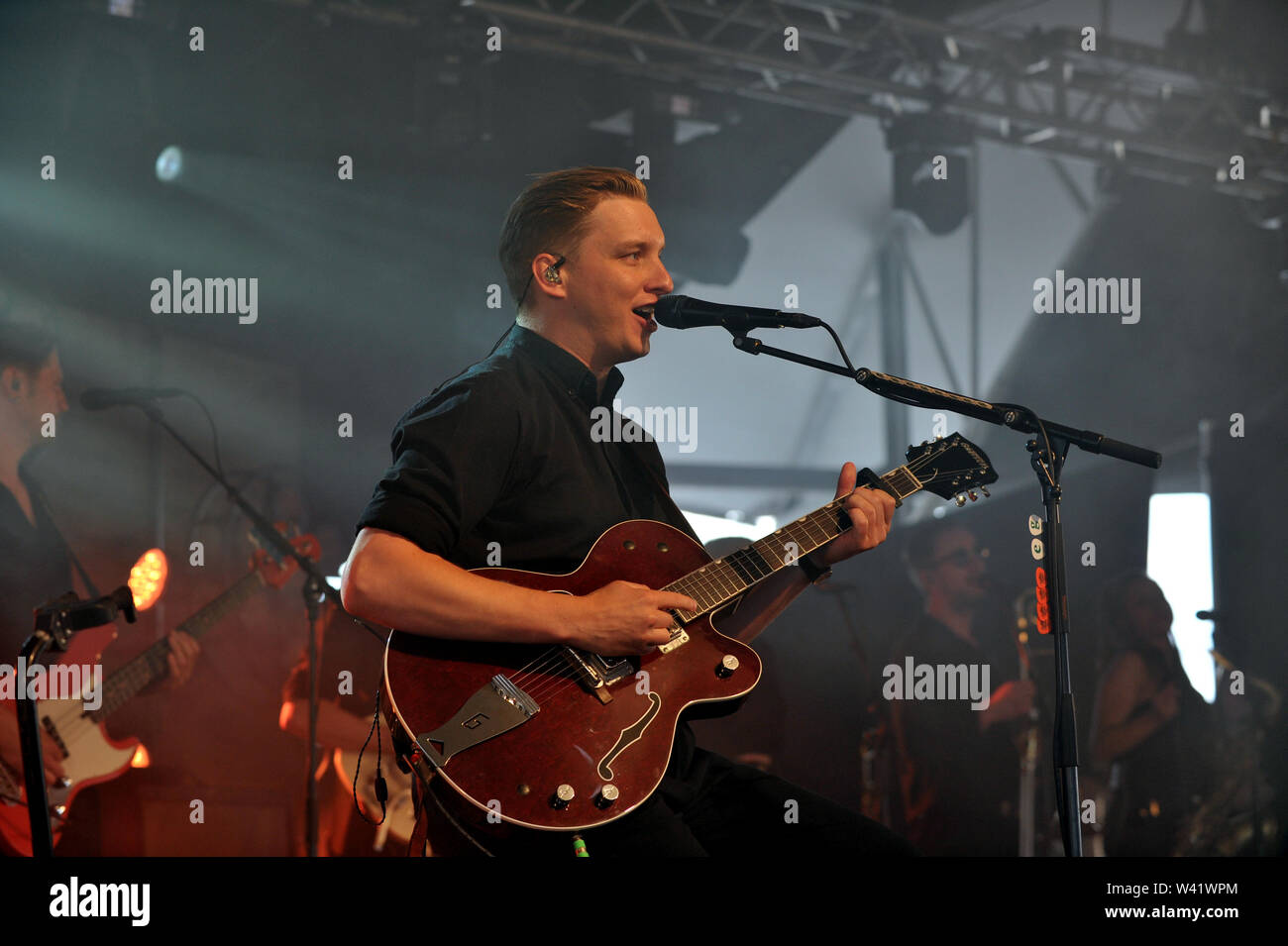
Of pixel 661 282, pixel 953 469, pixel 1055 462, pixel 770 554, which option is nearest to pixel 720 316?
pixel 661 282

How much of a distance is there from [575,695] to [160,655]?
9.73ft

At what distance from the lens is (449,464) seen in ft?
6.88

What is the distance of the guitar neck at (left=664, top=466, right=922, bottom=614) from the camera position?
232 cm

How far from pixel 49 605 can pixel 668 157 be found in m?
3.75

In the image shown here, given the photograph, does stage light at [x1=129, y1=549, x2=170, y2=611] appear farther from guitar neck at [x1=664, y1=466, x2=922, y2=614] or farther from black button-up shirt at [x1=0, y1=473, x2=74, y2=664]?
guitar neck at [x1=664, y1=466, x2=922, y2=614]

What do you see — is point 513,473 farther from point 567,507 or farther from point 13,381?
point 13,381

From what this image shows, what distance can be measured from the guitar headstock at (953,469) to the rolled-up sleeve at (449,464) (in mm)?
1094

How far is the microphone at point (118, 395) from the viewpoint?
14.3ft

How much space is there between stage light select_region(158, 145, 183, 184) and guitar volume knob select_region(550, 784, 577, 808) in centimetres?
385
